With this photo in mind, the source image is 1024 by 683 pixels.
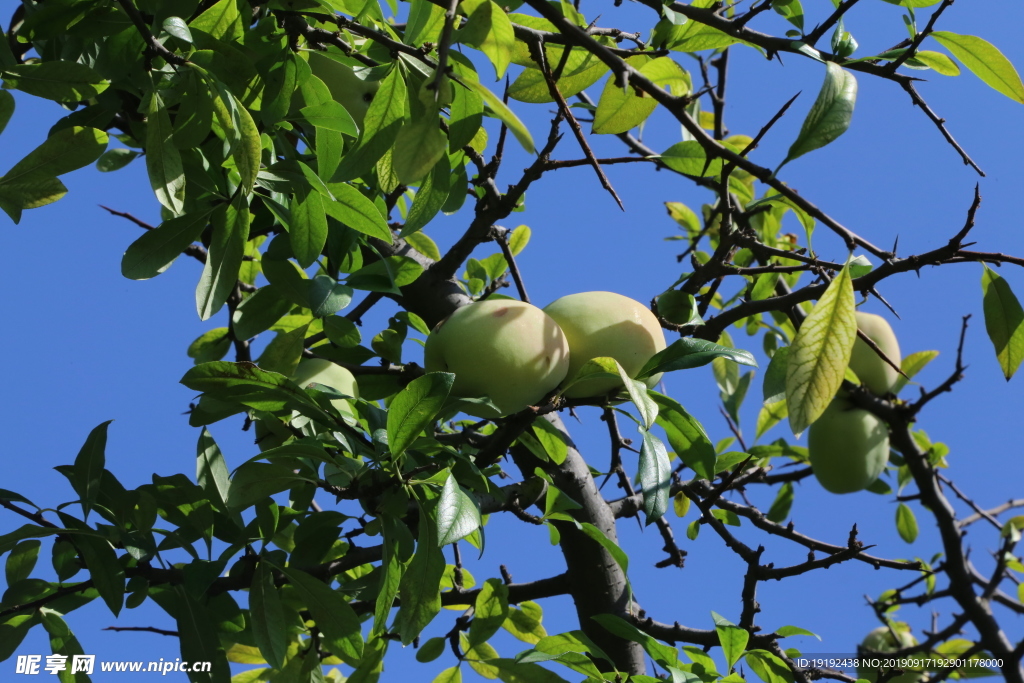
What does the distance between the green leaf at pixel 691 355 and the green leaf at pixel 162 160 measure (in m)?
0.53

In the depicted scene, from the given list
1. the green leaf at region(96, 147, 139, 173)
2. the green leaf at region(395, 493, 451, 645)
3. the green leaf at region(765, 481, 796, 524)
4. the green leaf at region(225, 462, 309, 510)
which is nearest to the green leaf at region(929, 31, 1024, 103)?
the green leaf at region(395, 493, 451, 645)

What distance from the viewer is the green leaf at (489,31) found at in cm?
70

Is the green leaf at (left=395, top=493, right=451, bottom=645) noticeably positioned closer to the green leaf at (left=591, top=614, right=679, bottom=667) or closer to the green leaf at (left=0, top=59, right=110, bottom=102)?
the green leaf at (left=591, top=614, right=679, bottom=667)

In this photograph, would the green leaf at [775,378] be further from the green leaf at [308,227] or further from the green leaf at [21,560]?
the green leaf at [21,560]

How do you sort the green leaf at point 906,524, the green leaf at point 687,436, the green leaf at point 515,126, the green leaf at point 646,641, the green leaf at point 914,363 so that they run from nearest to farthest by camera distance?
1. the green leaf at point 515,126
2. the green leaf at point 687,436
3. the green leaf at point 646,641
4. the green leaf at point 914,363
5. the green leaf at point 906,524

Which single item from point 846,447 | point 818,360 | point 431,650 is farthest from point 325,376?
point 846,447

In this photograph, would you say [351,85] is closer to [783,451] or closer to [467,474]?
[467,474]

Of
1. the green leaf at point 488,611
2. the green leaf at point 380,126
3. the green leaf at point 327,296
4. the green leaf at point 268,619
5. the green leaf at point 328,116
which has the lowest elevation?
the green leaf at point 268,619

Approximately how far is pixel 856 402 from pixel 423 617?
4.69 ft

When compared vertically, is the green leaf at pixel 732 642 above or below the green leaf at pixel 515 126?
below

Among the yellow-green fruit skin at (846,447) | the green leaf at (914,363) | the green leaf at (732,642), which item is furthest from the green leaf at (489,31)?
the green leaf at (914,363)

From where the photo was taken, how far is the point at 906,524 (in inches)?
86.2

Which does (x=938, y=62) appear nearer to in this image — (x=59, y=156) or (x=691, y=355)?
(x=691, y=355)

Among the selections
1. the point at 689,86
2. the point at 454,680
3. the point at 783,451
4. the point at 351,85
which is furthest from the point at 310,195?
the point at 783,451
